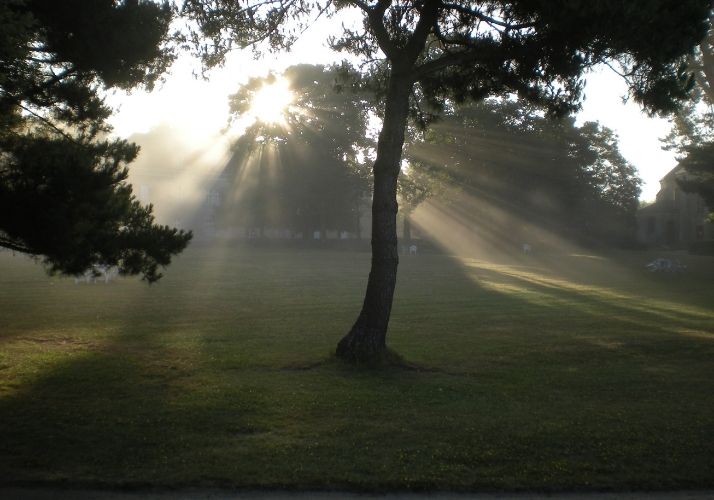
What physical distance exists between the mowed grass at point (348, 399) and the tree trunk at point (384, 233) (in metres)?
0.72

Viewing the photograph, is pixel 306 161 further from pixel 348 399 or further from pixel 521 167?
pixel 348 399

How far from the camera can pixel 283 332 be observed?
14.7 m

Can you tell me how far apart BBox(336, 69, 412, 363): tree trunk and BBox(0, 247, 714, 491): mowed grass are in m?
0.72

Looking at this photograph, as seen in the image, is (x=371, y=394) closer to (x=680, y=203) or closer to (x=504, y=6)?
(x=504, y=6)

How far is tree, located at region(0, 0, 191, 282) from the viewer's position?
867 centimetres

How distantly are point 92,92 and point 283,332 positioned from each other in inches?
257

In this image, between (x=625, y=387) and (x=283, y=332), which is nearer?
(x=625, y=387)

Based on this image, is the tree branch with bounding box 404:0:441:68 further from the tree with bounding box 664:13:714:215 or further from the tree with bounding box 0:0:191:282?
the tree with bounding box 664:13:714:215

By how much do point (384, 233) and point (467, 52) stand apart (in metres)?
3.45

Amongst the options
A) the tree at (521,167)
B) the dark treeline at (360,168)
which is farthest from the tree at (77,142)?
the dark treeline at (360,168)

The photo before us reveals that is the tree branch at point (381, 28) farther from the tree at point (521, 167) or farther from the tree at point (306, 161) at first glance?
the tree at point (306, 161)

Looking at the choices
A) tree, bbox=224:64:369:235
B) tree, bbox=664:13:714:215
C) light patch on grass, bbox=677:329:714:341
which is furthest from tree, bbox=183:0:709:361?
tree, bbox=224:64:369:235

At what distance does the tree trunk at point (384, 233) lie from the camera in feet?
35.8

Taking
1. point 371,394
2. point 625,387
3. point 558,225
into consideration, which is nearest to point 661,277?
point 558,225
